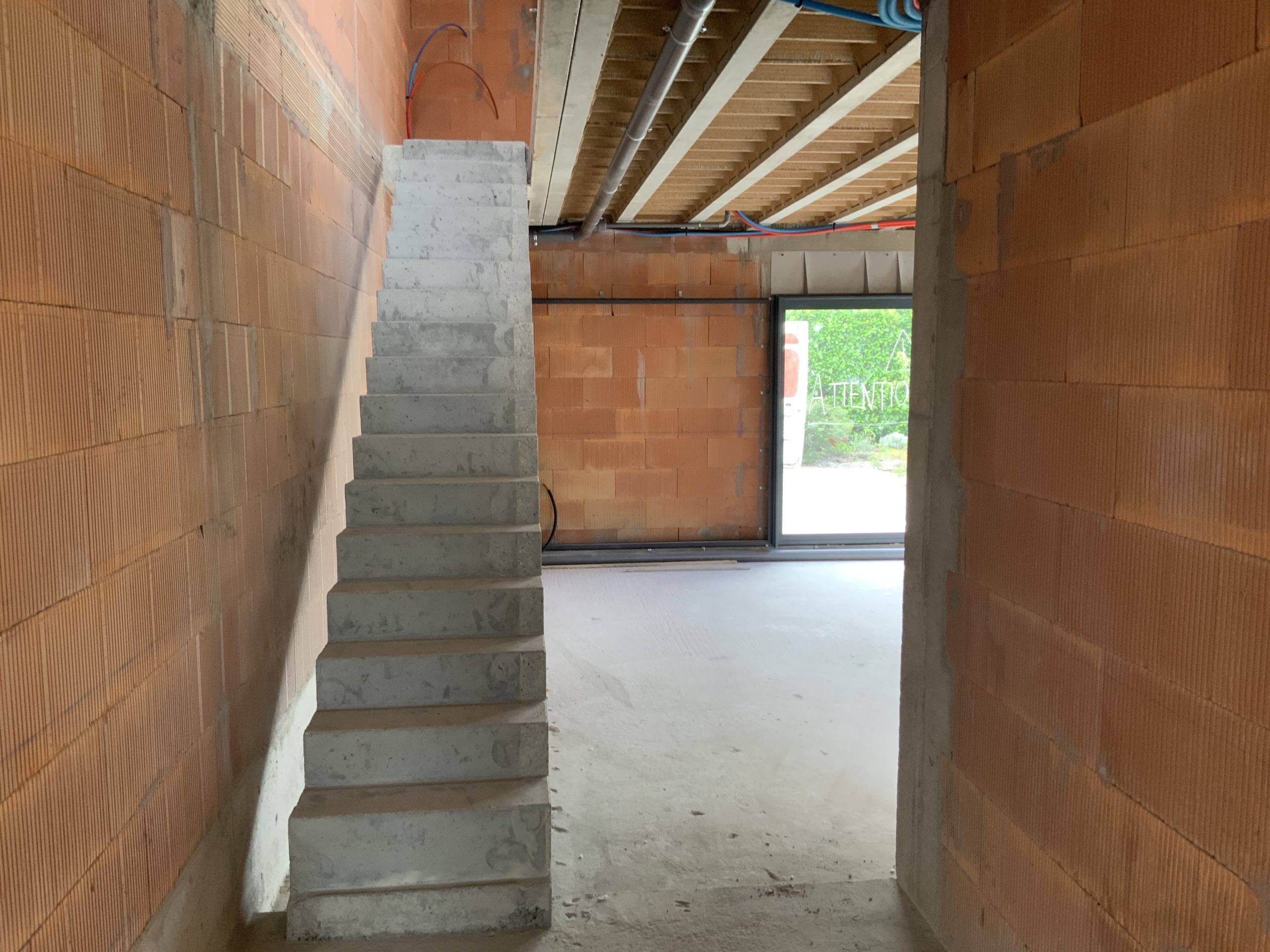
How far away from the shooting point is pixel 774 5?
293cm

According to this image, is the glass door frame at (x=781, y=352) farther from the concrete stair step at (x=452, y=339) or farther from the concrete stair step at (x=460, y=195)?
the concrete stair step at (x=452, y=339)

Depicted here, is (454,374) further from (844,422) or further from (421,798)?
(844,422)

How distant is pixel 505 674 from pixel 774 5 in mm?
2304

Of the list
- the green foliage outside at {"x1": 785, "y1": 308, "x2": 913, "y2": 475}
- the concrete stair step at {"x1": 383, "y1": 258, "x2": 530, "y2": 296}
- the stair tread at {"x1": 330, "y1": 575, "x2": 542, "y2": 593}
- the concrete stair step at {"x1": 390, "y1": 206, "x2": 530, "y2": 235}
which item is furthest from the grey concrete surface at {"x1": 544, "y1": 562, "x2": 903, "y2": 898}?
the concrete stair step at {"x1": 390, "y1": 206, "x2": 530, "y2": 235}

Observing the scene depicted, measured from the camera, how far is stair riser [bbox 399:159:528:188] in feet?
16.7

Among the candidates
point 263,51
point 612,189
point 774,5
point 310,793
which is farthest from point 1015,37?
point 612,189

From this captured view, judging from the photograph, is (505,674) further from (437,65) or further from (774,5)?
(437,65)

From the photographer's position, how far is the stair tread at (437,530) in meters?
3.35

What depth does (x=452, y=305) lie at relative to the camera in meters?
4.46

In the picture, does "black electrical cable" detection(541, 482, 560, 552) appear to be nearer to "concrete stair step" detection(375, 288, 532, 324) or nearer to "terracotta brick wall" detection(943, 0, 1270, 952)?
"concrete stair step" detection(375, 288, 532, 324)

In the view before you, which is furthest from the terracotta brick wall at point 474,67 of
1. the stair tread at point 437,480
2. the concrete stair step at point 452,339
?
the stair tread at point 437,480

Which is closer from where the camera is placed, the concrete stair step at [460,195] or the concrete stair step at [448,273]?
the concrete stair step at [448,273]

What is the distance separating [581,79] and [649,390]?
14.3 ft

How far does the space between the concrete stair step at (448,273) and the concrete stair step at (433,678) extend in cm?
216
